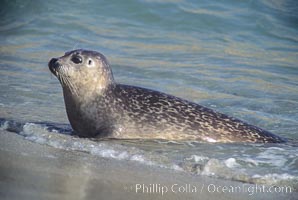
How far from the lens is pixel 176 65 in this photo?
12680 mm

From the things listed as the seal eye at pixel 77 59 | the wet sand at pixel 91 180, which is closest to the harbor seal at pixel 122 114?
the seal eye at pixel 77 59

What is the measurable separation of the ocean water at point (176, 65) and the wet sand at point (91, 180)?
0.28m

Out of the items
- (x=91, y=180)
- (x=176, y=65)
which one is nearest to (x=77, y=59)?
(x=91, y=180)

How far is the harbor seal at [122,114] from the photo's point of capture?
7.67m

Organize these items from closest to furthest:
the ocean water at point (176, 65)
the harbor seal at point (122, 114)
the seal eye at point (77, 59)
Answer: the ocean water at point (176, 65) → the harbor seal at point (122, 114) → the seal eye at point (77, 59)

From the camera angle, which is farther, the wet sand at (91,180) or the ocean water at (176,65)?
the ocean water at (176,65)

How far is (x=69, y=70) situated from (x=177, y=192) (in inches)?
107

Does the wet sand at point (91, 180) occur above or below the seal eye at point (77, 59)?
below

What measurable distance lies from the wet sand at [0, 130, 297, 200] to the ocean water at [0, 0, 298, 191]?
0.92ft

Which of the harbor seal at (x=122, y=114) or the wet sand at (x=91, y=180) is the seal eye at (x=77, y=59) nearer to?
the harbor seal at (x=122, y=114)

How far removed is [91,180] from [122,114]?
7.90 ft

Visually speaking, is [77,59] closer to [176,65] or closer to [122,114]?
[122,114]

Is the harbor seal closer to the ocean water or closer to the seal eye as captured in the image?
the seal eye

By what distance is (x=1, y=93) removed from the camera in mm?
9453
